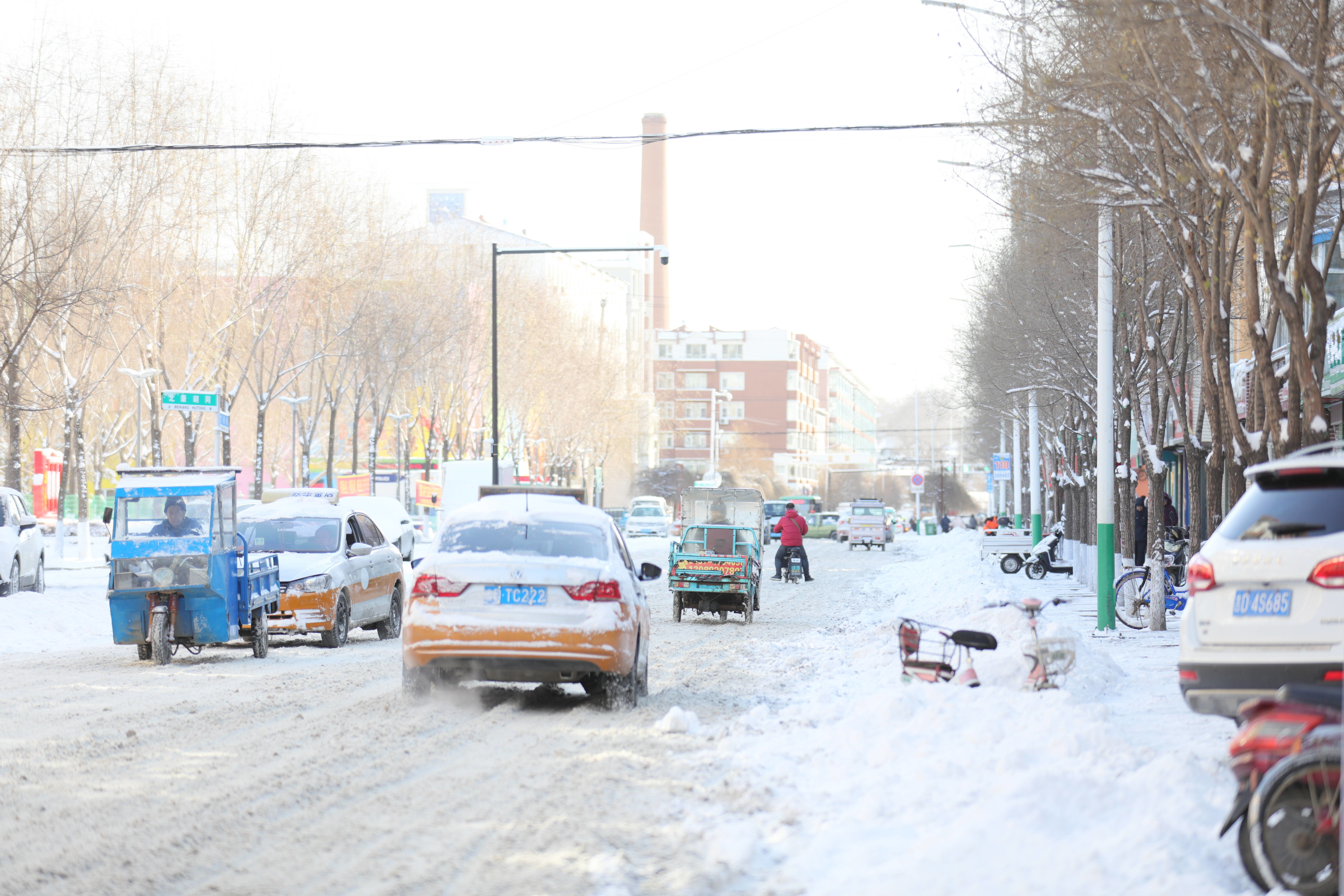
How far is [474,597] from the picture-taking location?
36.4 ft

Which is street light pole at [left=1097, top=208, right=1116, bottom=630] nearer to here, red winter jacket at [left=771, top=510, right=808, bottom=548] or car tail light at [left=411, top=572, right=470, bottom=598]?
car tail light at [left=411, top=572, right=470, bottom=598]

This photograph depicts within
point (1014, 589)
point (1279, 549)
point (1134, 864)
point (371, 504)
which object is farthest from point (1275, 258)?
point (371, 504)

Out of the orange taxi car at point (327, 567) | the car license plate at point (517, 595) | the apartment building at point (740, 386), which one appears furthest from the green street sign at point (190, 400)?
the apartment building at point (740, 386)

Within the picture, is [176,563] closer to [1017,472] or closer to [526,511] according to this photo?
[526,511]

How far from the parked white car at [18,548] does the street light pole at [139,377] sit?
11.9 meters

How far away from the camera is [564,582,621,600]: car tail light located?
1112cm

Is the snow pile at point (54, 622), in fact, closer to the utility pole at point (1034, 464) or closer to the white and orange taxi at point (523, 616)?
the white and orange taxi at point (523, 616)

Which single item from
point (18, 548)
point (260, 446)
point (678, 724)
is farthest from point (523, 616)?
point (260, 446)

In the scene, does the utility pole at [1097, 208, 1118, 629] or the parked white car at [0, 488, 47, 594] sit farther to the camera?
the parked white car at [0, 488, 47, 594]

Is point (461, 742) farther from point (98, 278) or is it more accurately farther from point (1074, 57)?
point (98, 278)

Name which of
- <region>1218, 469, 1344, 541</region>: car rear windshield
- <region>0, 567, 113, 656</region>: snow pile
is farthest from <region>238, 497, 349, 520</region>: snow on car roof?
<region>1218, 469, 1344, 541</region>: car rear windshield

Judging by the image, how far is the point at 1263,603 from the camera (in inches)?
320

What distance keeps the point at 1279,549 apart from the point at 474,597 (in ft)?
18.8

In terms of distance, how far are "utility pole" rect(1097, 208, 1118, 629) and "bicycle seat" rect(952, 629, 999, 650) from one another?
7929mm
